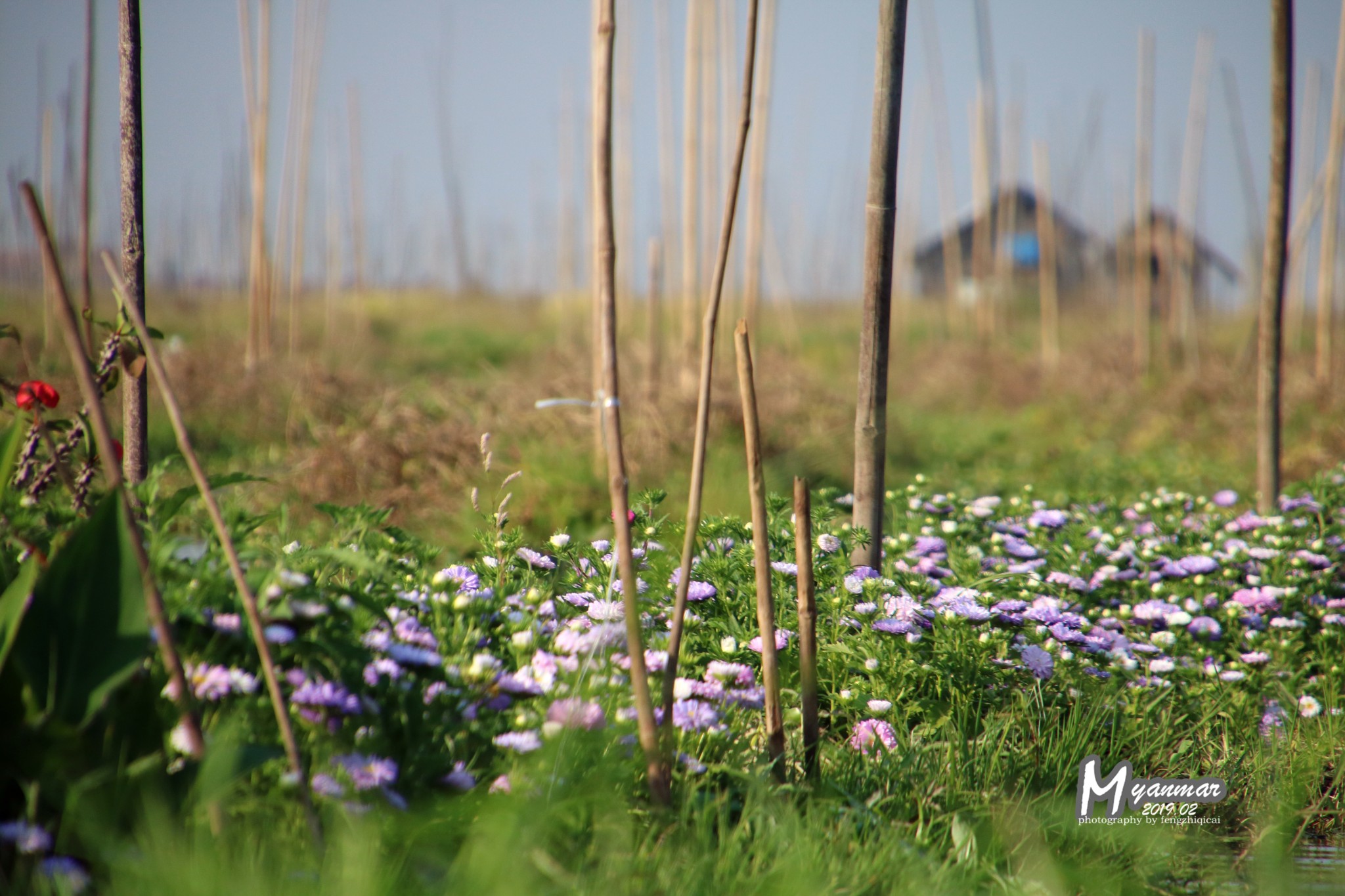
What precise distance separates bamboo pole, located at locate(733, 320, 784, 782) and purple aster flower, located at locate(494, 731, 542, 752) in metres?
0.38

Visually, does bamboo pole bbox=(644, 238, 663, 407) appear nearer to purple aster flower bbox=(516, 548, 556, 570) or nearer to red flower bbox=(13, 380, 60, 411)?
purple aster flower bbox=(516, 548, 556, 570)

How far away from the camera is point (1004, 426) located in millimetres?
7742

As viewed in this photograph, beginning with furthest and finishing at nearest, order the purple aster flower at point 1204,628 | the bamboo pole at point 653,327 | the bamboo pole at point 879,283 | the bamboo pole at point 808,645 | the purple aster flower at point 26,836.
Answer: the bamboo pole at point 653,327 < the purple aster flower at point 1204,628 < the bamboo pole at point 879,283 < the bamboo pole at point 808,645 < the purple aster flower at point 26,836

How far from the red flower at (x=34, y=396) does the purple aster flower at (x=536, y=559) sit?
84cm

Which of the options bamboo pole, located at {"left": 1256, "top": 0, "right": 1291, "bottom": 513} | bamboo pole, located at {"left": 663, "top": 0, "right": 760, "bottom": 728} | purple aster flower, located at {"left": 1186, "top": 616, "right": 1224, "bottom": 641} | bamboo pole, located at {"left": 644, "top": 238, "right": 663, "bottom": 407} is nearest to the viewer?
bamboo pole, located at {"left": 663, "top": 0, "right": 760, "bottom": 728}

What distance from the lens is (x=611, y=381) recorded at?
53.7 inches

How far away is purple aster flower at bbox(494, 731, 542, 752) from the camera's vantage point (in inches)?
49.4

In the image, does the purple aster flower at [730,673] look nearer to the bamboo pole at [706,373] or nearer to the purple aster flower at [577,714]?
the bamboo pole at [706,373]

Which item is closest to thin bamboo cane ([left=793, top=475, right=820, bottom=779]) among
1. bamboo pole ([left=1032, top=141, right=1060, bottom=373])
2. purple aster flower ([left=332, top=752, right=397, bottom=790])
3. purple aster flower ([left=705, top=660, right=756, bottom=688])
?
purple aster flower ([left=705, top=660, right=756, bottom=688])

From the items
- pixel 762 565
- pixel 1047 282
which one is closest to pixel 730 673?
pixel 762 565

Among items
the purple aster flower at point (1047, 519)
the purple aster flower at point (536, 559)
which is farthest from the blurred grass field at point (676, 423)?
the purple aster flower at point (536, 559)

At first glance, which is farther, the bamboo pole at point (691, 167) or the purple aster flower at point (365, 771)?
the bamboo pole at point (691, 167)

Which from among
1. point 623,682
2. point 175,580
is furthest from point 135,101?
point 623,682

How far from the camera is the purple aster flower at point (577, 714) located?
49.0 inches
